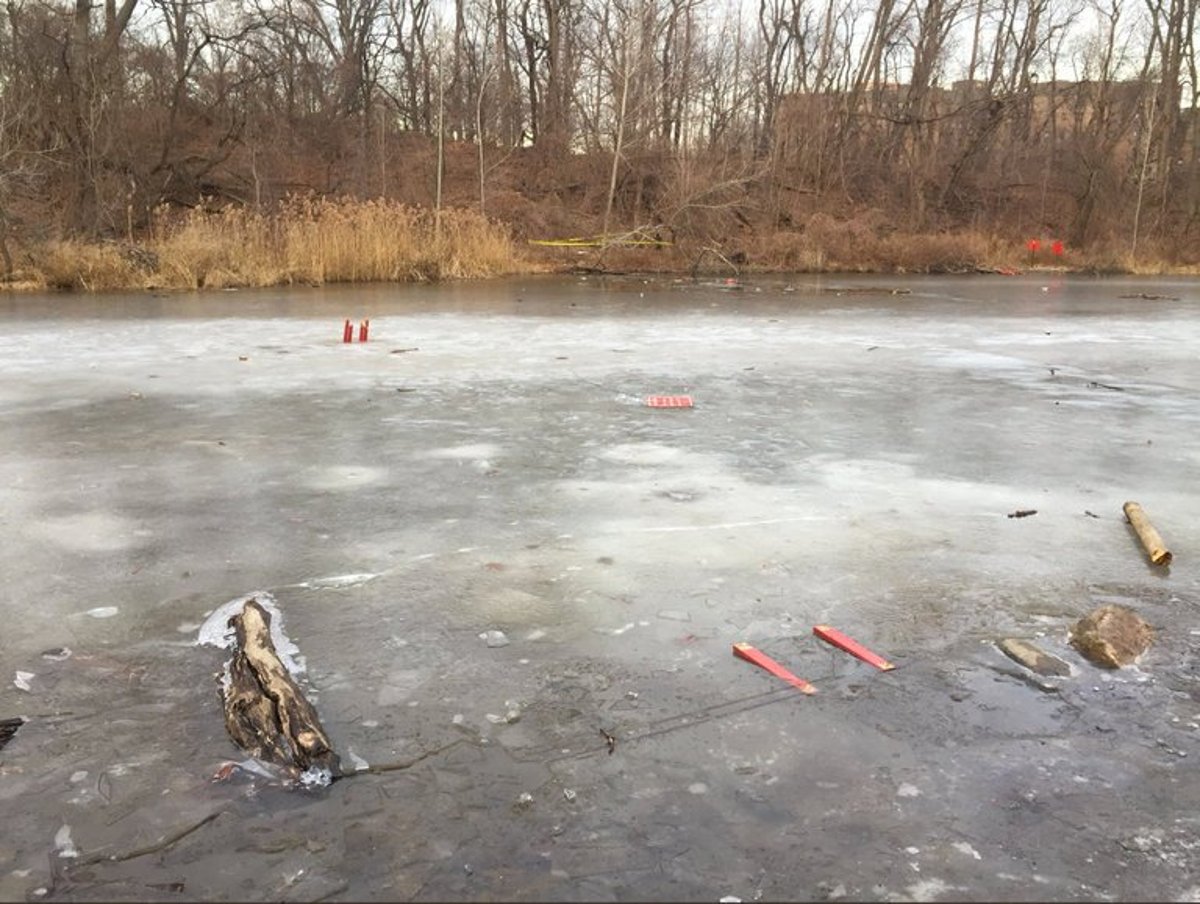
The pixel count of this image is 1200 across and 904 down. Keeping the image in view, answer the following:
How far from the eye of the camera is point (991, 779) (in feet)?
7.72

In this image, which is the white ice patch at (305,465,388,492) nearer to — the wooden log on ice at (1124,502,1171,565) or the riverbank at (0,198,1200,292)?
the wooden log on ice at (1124,502,1171,565)

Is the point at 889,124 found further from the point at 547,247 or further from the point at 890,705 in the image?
the point at 890,705

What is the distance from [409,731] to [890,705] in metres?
1.31

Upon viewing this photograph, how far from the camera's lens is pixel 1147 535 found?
156 inches

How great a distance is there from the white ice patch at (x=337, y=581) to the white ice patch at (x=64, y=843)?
56.1 inches

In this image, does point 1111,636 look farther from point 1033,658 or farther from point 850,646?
point 850,646

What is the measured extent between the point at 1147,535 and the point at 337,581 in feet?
10.5

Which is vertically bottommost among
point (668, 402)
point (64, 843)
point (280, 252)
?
point (64, 843)

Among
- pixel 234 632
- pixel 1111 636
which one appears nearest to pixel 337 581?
pixel 234 632

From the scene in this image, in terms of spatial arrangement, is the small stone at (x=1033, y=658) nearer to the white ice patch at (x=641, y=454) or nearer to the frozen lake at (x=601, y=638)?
the frozen lake at (x=601, y=638)

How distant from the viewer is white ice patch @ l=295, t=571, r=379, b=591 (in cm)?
Result: 352

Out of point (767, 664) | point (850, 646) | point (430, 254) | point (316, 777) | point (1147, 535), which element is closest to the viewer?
point (316, 777)

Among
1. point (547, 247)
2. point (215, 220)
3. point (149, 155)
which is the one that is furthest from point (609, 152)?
point (215, 220)

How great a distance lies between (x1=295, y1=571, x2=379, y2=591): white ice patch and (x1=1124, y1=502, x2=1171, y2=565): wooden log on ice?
3001 mm
